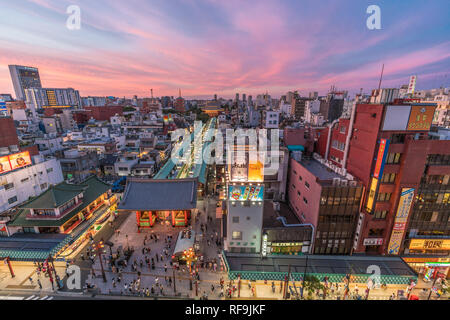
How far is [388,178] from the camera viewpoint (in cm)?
2622

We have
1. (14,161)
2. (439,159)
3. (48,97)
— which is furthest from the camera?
(48,97)

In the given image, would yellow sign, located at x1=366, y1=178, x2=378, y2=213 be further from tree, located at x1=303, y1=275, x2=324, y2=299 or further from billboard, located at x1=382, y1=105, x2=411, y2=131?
tree, located at x1=303, y1=275, x2=324, y2=299

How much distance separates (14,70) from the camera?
173875 millimetres

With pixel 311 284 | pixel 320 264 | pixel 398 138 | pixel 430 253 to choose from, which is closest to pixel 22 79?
pixel 320 264

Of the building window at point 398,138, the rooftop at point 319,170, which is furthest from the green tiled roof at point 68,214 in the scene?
the building window at point 398,138

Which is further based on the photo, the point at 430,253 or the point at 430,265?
the point at 430,253

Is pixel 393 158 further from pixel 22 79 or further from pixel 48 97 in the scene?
pixel 22 79

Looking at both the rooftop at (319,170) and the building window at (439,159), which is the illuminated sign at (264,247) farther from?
the building window at (439,159)

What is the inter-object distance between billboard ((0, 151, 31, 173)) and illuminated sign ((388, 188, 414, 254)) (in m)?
61.1

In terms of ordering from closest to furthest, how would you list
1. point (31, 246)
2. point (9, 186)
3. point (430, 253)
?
point (31, 246), point (430, 253), point (9, 186)

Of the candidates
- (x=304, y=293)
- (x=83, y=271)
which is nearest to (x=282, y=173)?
(x=304, y=293)

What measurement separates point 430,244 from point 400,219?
6241 mm

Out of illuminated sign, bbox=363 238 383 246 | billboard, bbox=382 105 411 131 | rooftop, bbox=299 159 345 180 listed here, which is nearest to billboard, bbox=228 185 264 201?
rooftop, bbox=299 159 345 180

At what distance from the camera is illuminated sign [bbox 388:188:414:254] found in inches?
1021
